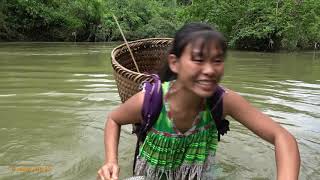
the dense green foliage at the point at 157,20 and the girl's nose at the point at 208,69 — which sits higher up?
the girl's nose at the point at 208,69

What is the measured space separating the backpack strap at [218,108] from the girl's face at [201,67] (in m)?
0.22

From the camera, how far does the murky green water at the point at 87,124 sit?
143 inches

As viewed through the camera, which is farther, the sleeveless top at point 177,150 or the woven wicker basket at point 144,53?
the woven wicker basket at point 144,53

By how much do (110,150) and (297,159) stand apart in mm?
795

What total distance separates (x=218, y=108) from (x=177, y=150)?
31 cm

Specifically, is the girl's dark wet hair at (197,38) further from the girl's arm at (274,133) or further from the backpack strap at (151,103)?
the girl's arm at (274,133)

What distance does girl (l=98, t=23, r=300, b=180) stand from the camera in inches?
72.6

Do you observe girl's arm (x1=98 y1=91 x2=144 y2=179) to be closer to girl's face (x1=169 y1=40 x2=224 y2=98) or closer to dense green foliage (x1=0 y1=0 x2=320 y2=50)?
girl's face (x1=169 y1=40 x2=224 y2=98)

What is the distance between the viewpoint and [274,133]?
6.47 feet

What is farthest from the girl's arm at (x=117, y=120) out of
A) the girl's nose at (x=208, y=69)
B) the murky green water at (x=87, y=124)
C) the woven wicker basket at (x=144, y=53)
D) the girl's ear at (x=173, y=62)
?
the woven wicker basket at (x=144, y=53)

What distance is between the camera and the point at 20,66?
31.8 feet

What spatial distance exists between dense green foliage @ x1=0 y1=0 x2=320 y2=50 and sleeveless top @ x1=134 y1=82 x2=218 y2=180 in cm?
1445

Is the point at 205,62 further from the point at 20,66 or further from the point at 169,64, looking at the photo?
the point at 20,66

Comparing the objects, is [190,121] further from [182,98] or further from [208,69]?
[208,69]
